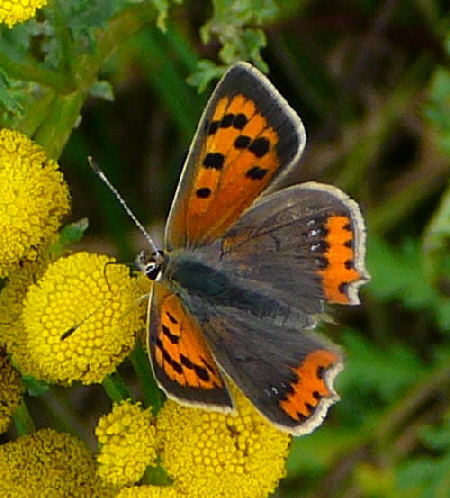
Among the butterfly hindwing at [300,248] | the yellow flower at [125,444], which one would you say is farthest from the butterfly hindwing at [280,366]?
the yellow flower at [125,444]

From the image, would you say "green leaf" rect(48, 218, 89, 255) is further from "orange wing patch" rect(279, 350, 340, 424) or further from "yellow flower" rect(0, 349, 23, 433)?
"orange wing patch" rect(279, 350, 340, 424)

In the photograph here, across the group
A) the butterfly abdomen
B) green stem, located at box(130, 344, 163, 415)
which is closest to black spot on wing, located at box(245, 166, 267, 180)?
the butterfly abdomen

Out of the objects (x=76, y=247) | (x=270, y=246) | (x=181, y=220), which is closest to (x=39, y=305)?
(x=181, y=220)

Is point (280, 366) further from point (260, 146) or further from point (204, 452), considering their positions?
point (260, 146)

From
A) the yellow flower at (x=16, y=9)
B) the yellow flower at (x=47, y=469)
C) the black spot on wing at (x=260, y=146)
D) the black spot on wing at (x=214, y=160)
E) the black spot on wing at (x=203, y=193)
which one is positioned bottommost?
the yellow flower at (x=47, y=469)

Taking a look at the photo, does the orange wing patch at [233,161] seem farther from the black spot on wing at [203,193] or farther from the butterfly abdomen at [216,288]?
the butterfly abdomen at [216,288]

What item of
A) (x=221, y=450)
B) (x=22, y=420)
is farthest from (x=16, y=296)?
(x=221, y=450)
